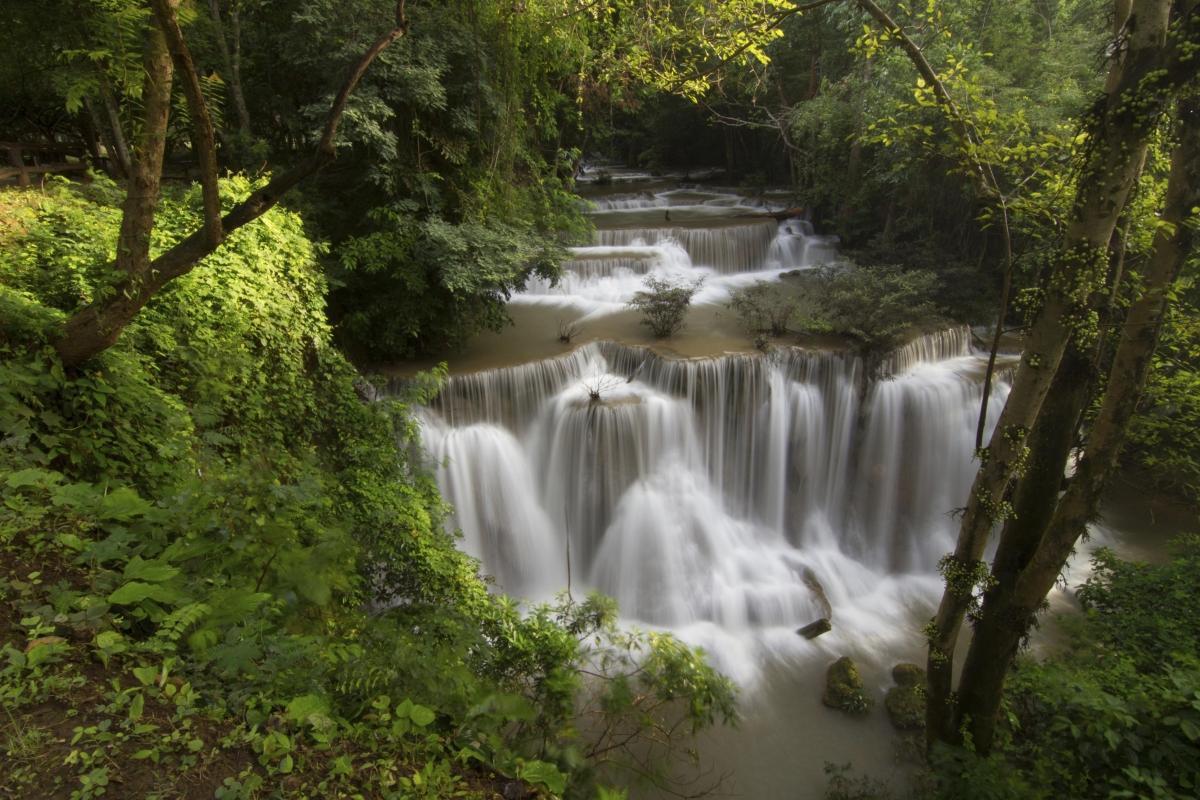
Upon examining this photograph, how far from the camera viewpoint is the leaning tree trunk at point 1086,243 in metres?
3.68

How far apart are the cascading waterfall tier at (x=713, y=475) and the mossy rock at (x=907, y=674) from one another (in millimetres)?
1178

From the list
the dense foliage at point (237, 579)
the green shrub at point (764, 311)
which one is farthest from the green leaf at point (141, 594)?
the green shrub at point (764, 311)

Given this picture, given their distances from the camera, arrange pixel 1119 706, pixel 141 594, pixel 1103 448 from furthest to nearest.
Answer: pixel 1103 448
pixel 1119 706
pixel 141 594

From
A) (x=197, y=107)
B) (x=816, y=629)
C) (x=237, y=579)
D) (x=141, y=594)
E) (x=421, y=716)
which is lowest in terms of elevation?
(x=816, y=629)

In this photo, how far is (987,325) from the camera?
12648 millimetres

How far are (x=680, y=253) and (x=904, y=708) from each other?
11017 mm

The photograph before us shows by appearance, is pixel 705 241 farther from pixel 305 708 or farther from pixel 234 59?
pixel 305 708

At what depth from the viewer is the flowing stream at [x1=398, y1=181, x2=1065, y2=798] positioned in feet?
28.2

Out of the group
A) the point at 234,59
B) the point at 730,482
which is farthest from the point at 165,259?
the point at 730,482

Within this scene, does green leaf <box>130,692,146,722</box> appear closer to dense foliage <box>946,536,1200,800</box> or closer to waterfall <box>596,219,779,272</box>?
dense foliage <box>946,536,1200,800</box>

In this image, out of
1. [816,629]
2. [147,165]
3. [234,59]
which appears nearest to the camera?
[147,165]

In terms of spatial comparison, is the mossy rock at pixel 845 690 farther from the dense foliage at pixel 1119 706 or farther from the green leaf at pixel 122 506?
the green leaf at pixel 122 506

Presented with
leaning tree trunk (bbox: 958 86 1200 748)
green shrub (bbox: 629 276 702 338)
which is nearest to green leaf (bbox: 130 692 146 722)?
leaning tree trunk (bbox: 958 86 1200 748)

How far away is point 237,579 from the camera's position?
9.30 ft
